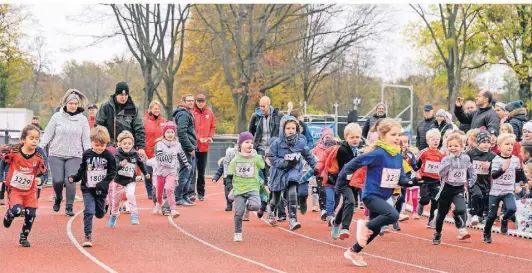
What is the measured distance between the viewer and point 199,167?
55.6ft

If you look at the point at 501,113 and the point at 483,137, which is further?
the point at 501,113

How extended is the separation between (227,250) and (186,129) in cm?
587

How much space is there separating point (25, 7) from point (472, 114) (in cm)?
4208

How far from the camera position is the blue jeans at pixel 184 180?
15195 millimetres

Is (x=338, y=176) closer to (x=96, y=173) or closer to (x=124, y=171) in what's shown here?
(x=96, y=173)

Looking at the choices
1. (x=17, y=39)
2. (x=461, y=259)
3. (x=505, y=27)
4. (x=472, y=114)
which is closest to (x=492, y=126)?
(x=472, y=114)

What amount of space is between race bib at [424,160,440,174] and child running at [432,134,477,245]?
1618mm

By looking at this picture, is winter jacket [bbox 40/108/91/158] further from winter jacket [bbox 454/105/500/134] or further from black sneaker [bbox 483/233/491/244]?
winter jacket [bbox 454/105/500/134]

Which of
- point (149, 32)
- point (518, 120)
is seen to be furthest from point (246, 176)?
point (149, 32)

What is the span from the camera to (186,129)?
51.2ft

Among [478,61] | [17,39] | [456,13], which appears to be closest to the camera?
[456,13]

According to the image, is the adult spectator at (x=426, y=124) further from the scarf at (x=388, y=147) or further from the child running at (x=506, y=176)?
the scarf at (x=388, y=147)

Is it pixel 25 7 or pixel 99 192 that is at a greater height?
Result: pixel 25 7

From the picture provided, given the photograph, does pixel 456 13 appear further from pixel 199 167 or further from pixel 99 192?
pixel 99 192
